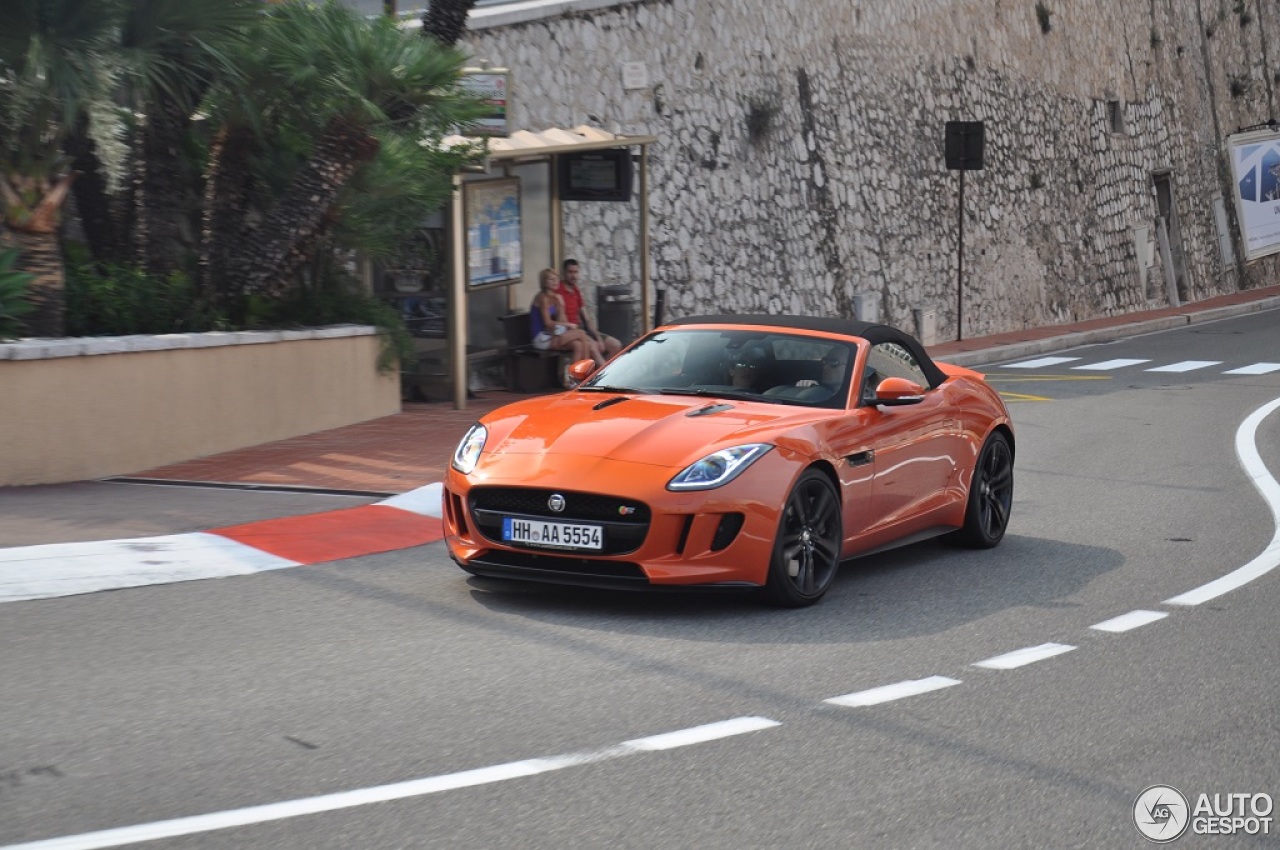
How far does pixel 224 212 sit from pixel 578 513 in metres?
7.91

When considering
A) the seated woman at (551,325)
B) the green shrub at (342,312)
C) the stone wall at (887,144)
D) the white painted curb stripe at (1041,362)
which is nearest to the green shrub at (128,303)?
the green shrub at (342,312)

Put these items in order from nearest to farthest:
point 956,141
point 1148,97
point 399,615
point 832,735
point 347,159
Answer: point 832,735
point 399,615
point 347,159
point 956,141
point 1148,97

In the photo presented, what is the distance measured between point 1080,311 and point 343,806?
35597 millimetres

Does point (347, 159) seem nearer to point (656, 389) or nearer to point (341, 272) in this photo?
point (341, 272)

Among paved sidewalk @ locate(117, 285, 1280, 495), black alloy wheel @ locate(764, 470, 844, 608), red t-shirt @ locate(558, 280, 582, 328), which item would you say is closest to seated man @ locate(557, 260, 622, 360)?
red t-shirt @ locate(558, 280, 582, 328)

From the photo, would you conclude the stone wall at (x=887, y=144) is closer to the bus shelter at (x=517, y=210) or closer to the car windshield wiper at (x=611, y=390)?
the bus shelter at (x=517, y=210)

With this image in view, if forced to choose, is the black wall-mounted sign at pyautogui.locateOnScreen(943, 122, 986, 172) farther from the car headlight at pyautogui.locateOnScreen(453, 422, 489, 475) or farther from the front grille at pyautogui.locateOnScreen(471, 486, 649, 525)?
the front grille at pyautogui.locateOnScreen(471, 486, 649, 525)

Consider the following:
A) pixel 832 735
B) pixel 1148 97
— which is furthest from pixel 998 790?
pixel 1148 97

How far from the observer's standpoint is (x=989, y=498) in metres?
10.0

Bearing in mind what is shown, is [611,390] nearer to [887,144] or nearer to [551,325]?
[551,325]

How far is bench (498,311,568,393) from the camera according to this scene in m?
18.0

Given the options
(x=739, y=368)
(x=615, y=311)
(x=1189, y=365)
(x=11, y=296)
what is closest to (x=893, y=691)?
(x=739, y=368)

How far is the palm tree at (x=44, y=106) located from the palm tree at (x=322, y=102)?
201 centimetres

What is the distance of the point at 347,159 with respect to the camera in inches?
569
